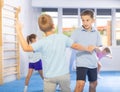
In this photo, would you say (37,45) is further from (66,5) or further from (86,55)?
(66,5)

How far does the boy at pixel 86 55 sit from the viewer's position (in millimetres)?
3129

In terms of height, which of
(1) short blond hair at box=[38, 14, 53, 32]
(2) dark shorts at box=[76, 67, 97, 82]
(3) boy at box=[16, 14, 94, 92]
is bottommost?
(2) dark shorts at box=[76, 67, 97, 82]

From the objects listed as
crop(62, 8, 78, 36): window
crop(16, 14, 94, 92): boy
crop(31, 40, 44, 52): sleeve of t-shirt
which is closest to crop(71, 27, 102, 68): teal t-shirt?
crop(16, 14, 94, 92): boy

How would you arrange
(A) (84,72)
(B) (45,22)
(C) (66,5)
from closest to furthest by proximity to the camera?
(B) (45,22) < (A) (84,72) < (C) (66,5)

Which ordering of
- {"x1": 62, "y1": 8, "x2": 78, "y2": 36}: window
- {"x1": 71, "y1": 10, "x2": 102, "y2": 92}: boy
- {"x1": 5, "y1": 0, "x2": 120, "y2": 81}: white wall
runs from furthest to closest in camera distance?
{"x1": 62, "y1": 8, "x2": 78, "y2": 36}: window → {"x1": 5, "y1": 0, "x2": 120, "y2": 81}: white wall → {"x1": 71, "y1": 10, "x2": 102, "y2": 92}: boy

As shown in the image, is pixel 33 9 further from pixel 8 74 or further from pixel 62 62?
pixel 62 62

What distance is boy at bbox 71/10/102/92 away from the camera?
3.13 meters

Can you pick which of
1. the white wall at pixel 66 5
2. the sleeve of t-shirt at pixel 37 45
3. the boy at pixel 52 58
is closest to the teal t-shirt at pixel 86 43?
the boy at pixel 52 58

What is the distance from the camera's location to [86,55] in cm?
318

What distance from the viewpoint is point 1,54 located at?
20.7 ft

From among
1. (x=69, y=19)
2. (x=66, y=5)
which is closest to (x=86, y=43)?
(x=66, y=5)

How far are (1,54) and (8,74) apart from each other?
719 millimetres

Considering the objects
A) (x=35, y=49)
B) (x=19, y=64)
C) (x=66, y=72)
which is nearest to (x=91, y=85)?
(x=66, y=72)

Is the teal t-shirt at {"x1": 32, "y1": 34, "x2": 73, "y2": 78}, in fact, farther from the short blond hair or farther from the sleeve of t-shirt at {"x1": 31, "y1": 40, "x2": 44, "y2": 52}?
the short blond hair
